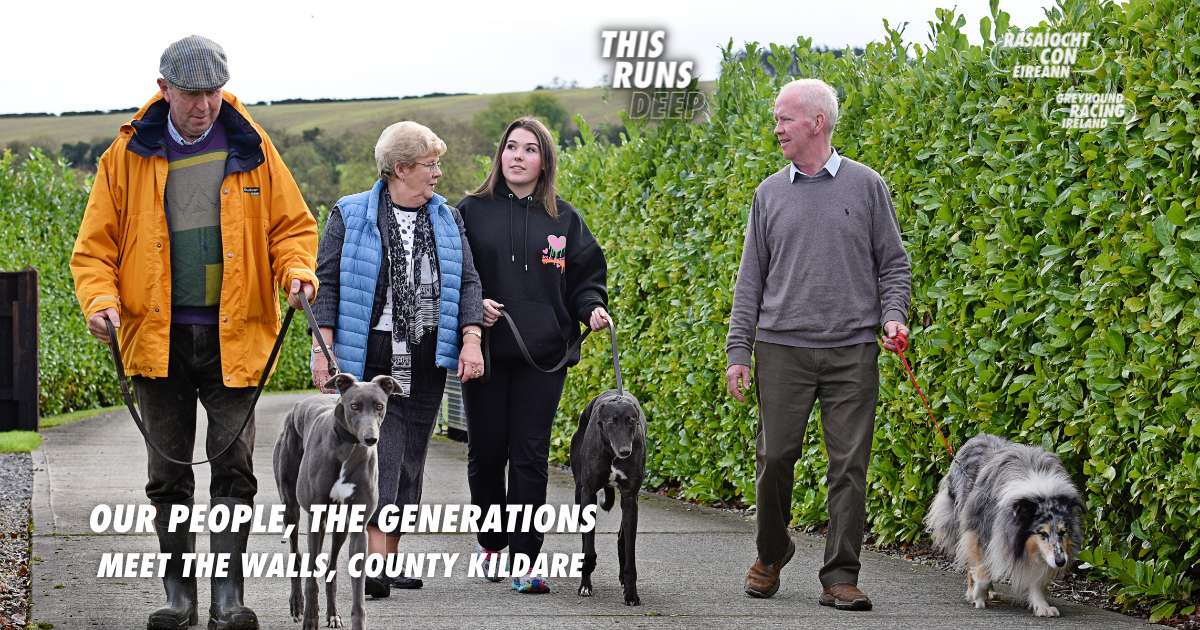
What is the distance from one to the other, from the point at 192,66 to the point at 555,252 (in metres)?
2.02

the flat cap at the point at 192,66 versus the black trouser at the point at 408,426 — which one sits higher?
the flat cap at the point at 192,66

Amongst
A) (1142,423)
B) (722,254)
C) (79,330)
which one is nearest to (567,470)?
(722,254)

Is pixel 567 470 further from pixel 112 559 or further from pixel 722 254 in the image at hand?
pixel 112 559

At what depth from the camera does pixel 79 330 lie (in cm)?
1892

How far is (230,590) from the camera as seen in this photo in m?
5.23

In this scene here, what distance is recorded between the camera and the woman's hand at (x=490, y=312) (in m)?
6.15

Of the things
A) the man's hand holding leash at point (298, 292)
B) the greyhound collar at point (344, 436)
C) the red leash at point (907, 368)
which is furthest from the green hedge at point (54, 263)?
the red leash at point (907, 368)

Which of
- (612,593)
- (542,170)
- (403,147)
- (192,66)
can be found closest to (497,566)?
(612,593)

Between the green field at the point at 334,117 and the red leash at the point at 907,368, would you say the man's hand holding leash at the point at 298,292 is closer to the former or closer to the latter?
the red leash at the point at 907,368

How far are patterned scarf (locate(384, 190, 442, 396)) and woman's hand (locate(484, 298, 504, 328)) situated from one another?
0.94ft

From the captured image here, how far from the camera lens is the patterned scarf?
19.2 ft

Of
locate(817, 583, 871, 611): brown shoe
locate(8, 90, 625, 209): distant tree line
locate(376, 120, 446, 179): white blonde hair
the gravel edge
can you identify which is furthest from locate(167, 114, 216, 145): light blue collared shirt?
locate(8, 90, 625, 209): distant tree line

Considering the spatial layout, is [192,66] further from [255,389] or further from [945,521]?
[945,521]

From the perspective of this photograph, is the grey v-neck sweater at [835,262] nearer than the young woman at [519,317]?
Yes
